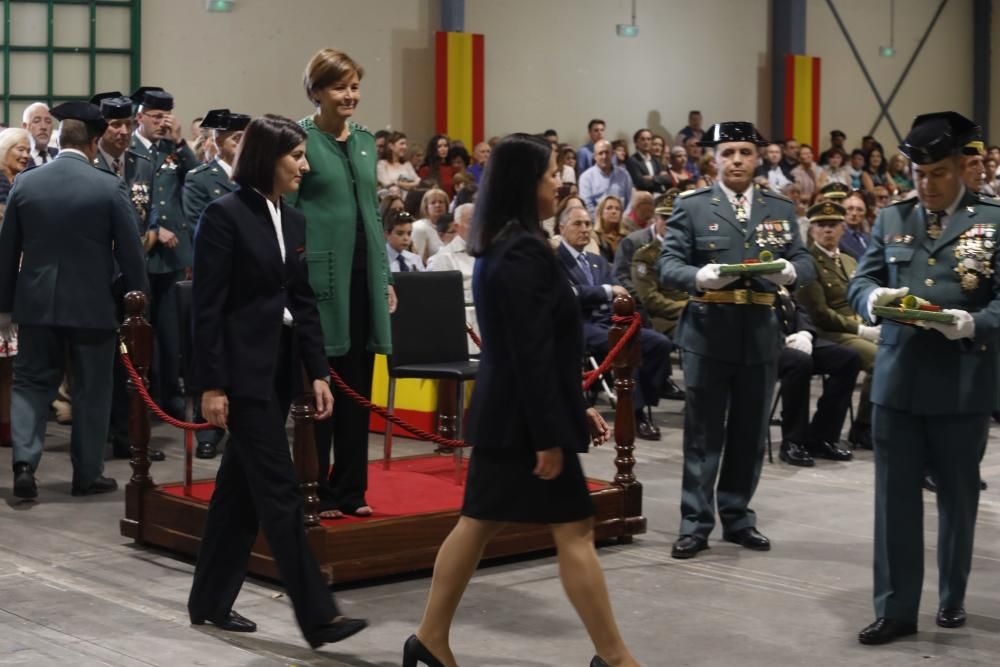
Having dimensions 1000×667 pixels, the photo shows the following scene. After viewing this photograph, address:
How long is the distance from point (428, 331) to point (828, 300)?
245cm

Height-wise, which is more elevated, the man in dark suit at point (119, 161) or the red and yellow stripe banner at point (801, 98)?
the red and yellow stripe banner at point (801, 98)

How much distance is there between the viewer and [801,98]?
63.9ft

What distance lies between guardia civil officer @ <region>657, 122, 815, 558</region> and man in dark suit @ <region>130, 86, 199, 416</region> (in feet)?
10.5

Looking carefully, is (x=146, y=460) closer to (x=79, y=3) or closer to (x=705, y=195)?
(x=705, y=195)

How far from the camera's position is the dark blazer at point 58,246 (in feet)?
21.2

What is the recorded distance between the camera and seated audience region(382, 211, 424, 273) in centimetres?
862

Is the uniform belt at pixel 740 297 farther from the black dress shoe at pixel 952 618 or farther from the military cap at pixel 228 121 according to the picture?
the military cap at pixel 228 121

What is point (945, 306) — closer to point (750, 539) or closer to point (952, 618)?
point (952, 618)

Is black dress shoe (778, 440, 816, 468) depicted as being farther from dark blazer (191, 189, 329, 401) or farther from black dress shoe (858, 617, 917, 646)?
dark blazer (191, 189, 329, 401)

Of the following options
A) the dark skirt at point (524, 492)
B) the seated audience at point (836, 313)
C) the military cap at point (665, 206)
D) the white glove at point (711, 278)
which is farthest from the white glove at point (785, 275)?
the military cap at point (665, 206)

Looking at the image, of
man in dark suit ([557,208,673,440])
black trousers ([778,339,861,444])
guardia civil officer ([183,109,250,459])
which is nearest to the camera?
guardia civil officer ([183,109,250,459])

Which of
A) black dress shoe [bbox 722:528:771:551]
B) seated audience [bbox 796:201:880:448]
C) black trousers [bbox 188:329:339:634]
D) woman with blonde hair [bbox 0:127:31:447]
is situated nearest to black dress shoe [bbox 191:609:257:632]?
black trousers [bbox 188:329:339:634]

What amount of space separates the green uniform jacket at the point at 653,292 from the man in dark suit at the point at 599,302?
0.66 feet

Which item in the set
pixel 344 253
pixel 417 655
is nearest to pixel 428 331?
pixel 344 253
